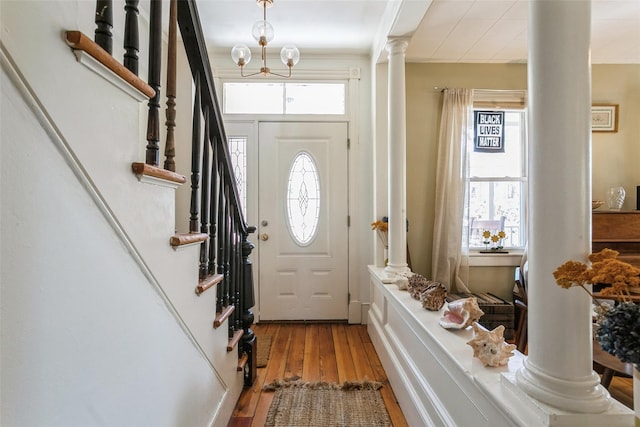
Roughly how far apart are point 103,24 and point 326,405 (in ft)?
6.77

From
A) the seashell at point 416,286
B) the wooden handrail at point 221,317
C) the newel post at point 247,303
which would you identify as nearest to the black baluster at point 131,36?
the wooden handrail at point 221,317

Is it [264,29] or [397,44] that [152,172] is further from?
[397,44]

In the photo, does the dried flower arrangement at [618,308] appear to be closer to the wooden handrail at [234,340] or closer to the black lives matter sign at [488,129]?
the wooden handrail at [234,340]

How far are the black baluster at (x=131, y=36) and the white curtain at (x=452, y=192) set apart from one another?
2907 millimetres

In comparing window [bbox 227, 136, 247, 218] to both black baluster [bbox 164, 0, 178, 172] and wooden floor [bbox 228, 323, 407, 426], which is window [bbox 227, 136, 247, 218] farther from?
black baluster [bbox 164, 0, 178, 172]

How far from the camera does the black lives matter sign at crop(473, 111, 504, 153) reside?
3.26 meters

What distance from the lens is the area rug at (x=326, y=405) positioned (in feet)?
5.66

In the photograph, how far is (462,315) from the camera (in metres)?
1.45

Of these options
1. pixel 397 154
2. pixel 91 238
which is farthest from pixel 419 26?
pixel 91 238

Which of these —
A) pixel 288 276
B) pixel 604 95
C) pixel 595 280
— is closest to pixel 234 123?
pixel 288 276

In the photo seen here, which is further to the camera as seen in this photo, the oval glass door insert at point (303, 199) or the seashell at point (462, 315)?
the oval glass door insert at point (303, 199)

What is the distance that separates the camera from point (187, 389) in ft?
3.85

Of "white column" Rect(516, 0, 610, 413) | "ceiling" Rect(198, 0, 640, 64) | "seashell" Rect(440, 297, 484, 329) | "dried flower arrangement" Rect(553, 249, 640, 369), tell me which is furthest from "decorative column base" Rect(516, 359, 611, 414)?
"ceiling" Rect(198, 0, 640, 64)

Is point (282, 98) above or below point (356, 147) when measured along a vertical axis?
above
